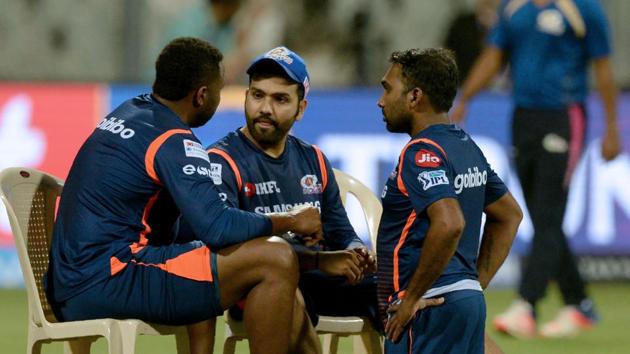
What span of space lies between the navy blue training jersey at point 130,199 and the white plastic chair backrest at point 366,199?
1.21 meters

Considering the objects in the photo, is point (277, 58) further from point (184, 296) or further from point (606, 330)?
point (606, 330)

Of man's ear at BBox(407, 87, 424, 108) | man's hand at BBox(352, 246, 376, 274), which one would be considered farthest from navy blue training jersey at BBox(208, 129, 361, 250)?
man's ear at BBox(407, 87, 424, 108)

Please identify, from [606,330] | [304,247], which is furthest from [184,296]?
[606,330]

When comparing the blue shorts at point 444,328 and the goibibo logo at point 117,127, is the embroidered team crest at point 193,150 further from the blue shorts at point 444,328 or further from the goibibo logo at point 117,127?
the blue shorts at point 444,328

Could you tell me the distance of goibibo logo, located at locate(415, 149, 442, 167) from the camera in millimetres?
4672

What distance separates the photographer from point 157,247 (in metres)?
5.08

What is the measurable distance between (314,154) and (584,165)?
517 centimetres

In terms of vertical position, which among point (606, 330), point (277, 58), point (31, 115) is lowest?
point (606, 330)

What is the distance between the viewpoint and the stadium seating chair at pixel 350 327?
5375 mm

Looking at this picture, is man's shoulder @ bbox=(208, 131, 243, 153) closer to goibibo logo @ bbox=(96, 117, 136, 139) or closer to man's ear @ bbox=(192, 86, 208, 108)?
man's ear @ bbox=(192, 86, 208, 108)

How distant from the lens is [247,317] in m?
4.97

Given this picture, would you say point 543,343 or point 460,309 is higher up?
point 460,309

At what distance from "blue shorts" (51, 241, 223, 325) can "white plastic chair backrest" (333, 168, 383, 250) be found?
1.28 meters

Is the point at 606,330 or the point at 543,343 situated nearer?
the point at 543,343
